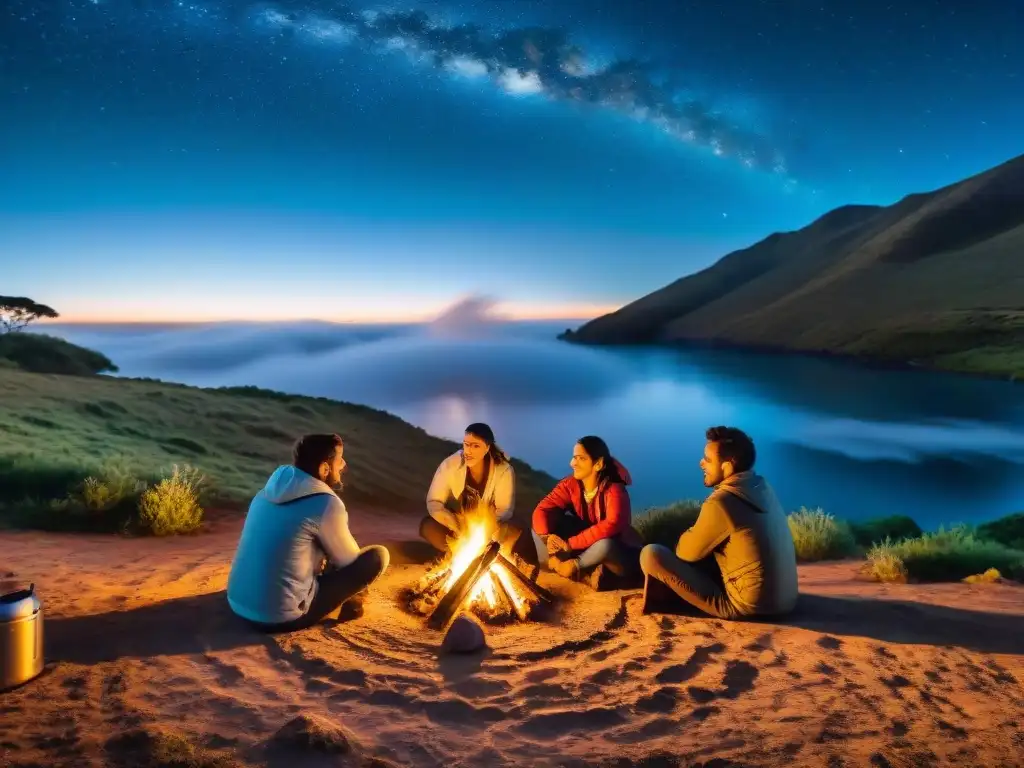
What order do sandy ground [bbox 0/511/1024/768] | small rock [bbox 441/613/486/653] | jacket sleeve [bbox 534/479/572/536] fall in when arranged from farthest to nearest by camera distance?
1. jacket sleeve [bbox 534/479/572/536]
2. small rock [bbox 441/613/486/653]
3. sandy ground [bbox 0/511/1024/768]

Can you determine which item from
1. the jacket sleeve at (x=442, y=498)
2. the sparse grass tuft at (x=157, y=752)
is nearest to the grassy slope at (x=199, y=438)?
the jacket sleeve at (x=442, y=498)

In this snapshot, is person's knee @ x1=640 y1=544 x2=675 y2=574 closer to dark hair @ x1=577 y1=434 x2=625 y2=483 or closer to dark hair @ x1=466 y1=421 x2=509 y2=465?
dark hair @ x1=577 y1=434 x2=625 y2=483

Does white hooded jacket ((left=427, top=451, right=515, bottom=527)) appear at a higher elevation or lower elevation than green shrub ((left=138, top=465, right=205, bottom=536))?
higher

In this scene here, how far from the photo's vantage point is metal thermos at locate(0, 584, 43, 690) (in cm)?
355

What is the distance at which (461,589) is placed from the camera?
510 cm

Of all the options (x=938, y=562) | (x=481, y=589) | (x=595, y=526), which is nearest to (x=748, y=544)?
(x=595, y=526)

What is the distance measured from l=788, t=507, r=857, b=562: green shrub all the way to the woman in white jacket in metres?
4.31

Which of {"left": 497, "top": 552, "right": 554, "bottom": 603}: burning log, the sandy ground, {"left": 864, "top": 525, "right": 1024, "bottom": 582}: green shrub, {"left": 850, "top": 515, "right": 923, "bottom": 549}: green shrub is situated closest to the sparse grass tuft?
the sandy ground

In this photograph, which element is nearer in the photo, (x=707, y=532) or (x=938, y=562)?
(x=707, y=532)

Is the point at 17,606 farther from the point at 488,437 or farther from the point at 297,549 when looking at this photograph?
the point at 488,437

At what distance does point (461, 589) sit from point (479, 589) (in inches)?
15.0

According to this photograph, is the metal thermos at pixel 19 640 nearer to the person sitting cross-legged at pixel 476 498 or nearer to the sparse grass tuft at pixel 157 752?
the sparse grass tuft at pixel 157 752

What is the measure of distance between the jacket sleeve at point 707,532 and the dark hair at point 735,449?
0.28 metres

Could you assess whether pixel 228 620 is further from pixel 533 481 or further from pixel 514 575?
pixel 533 481
